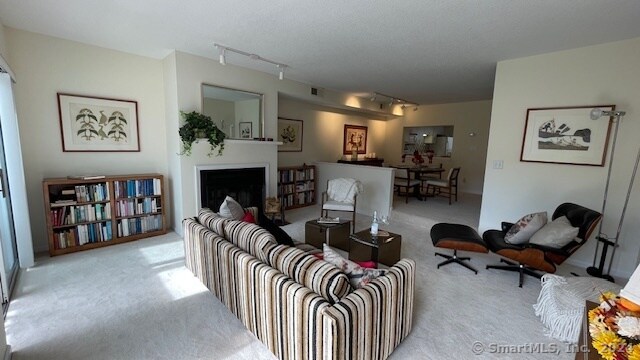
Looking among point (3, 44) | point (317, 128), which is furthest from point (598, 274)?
point (3, 44)

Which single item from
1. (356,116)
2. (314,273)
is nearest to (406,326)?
(314,273)

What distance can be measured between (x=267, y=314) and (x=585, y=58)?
4222mm

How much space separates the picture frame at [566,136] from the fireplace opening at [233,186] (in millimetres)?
3916

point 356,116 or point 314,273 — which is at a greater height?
point 356,116

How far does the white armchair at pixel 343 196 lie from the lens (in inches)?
166

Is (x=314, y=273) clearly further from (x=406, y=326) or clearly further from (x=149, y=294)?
A: (x=149, y=294)

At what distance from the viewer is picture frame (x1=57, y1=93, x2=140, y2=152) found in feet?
10.8

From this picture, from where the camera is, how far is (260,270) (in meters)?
1.65

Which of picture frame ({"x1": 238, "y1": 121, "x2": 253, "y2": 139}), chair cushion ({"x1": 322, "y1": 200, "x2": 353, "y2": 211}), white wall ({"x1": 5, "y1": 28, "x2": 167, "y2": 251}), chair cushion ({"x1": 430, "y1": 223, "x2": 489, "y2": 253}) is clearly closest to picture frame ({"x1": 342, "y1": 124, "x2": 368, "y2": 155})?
chair cushion ({"x1": 322, "y1": 200, "x2": 353, "y2": 211})

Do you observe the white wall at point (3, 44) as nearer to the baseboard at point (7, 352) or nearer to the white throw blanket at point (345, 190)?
the baseboard at point (7, 352)

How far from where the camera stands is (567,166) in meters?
3.20

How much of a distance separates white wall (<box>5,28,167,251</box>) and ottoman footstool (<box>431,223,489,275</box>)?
419cm

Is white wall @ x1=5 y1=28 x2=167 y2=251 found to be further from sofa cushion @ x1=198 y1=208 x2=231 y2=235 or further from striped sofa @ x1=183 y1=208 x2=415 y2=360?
striped sofa @ x1=183 y1=208 x2=415 y2=360

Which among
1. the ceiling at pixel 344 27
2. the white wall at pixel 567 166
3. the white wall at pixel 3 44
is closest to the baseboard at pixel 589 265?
the white wall at pixel 567 166
